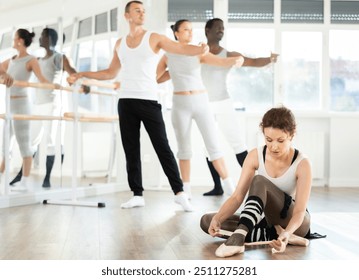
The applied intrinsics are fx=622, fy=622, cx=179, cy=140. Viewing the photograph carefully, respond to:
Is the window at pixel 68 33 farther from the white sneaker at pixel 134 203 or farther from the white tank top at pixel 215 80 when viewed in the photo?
the white sneaker at pixel 134 203

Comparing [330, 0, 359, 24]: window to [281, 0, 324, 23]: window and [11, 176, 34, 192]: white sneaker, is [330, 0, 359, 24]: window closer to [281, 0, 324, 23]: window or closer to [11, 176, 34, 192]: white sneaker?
[281, 0, 324, 23]: window

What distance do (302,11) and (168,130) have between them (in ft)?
5.40

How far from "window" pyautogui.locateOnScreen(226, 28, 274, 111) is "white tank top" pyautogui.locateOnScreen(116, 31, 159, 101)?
222cm

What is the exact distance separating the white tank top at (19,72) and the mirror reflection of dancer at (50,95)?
124mm

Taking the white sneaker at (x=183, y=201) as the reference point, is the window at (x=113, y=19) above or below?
above

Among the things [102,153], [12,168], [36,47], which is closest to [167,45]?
[36,47]

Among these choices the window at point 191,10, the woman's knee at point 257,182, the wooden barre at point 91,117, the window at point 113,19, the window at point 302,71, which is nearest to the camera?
the woman's knee at point 257,182

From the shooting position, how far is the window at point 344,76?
5773 mm

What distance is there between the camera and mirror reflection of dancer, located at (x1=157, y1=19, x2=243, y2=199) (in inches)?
161

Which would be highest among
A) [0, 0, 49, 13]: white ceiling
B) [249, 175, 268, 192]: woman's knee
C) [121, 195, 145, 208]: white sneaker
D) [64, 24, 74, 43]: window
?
[0, 0, 49, 13]: white ceiling

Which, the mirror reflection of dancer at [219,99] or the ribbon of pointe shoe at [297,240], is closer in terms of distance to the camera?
the ribbon of pointe shoe at [297,240]

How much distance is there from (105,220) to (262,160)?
112 centimetres

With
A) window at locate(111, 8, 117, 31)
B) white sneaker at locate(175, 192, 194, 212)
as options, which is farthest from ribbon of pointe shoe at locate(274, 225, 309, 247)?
window at locate(111, 8, 117, 31)

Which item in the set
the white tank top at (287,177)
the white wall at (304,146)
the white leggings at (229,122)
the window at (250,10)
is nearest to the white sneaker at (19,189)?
the white wall at (304,146)
